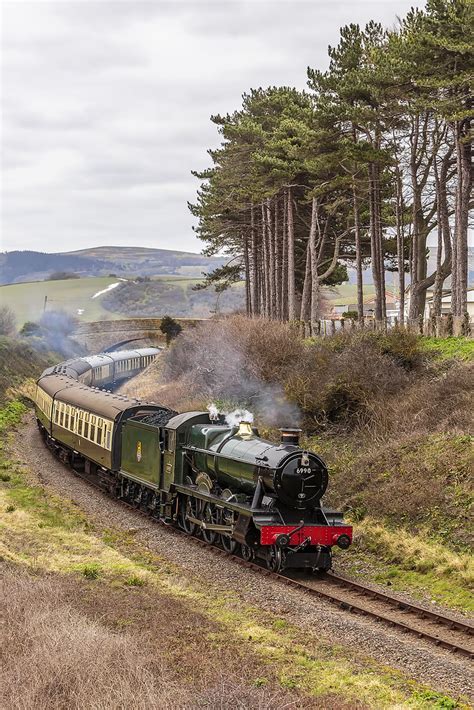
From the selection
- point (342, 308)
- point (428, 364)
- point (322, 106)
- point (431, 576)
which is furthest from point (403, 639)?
point (342, 308)

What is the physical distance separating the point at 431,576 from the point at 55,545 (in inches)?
347

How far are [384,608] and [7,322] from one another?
79.2 meters

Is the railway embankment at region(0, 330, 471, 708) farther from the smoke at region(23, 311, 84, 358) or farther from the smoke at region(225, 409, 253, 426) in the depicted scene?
the smoke at region(23, 311, 84, 358)

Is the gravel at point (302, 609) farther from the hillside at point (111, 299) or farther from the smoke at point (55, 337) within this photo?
the hillside at point (111, 299)

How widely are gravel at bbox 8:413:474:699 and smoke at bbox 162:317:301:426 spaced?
7064 mm

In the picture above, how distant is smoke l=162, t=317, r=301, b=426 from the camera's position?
30.1 meters

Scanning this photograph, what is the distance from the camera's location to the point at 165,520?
72.3 feet

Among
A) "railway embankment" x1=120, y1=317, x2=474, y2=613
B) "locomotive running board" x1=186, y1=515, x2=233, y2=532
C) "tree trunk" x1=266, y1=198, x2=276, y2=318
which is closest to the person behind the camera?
"railway embankment" x1=120, y1=317, x2=474, y2=613

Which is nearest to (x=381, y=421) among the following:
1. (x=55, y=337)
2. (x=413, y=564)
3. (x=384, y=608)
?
(x=413, y=564)

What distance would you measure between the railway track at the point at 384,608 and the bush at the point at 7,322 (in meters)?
72.1

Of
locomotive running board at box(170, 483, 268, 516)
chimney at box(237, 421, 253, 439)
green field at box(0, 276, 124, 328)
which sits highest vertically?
green field at box(0, 276, 124, 328)

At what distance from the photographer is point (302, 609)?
578 inches

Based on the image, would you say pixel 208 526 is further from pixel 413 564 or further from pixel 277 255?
pixel 277 255

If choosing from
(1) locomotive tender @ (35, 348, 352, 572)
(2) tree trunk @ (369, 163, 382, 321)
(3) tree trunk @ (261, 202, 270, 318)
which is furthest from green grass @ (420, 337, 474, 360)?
(3) tree trunk @ (261, 202, 270, 318)
